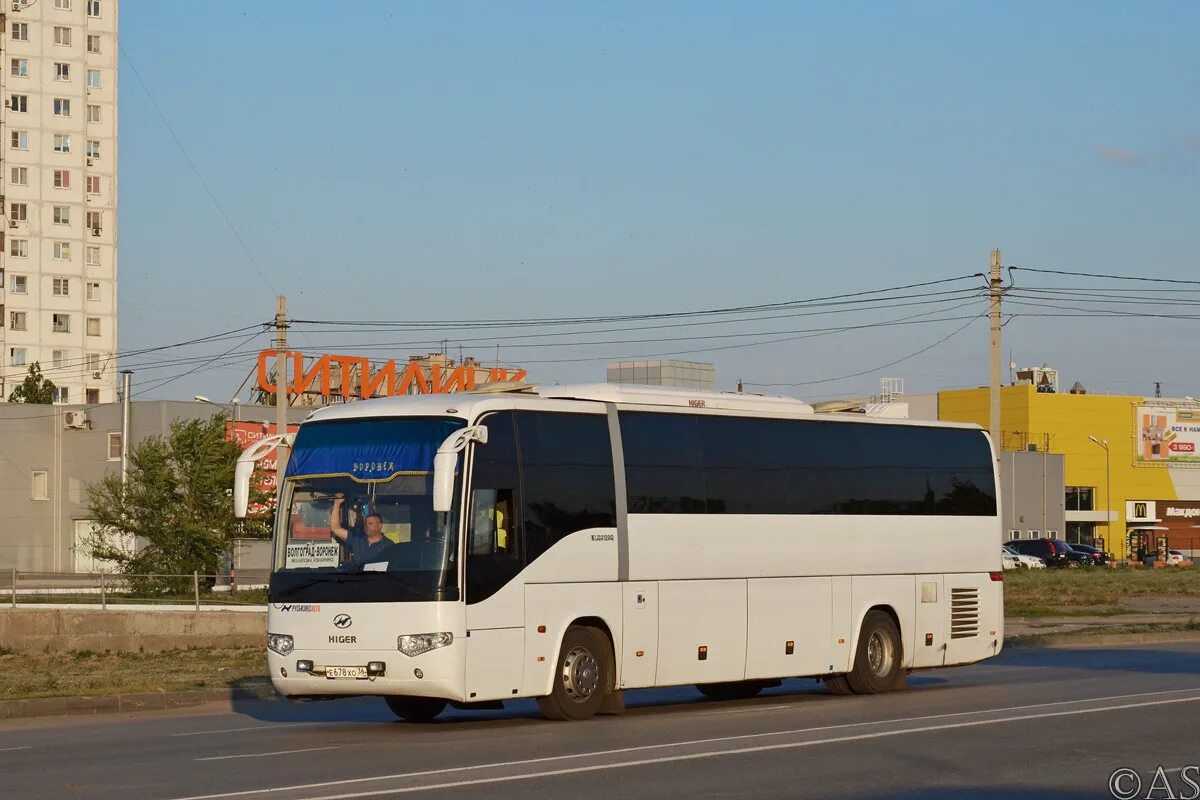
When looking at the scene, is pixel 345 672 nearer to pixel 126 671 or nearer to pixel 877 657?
pixel 877 657

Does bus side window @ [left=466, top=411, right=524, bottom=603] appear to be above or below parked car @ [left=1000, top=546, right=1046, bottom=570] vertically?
above

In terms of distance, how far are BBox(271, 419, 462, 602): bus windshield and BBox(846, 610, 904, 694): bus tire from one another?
6.66m

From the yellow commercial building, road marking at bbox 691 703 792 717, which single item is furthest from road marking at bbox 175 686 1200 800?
the yellow commercial building

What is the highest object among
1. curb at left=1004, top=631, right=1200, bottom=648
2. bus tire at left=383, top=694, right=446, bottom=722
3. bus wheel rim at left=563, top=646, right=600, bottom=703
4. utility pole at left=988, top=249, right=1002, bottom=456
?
utility pole at left=988, top=249, right=1002, bottom=456

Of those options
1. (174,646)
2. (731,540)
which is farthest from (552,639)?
(174,646)

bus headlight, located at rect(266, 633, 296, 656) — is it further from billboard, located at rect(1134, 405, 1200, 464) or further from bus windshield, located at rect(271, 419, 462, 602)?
billboard, located at rect(1134, 405, 1200, 464)

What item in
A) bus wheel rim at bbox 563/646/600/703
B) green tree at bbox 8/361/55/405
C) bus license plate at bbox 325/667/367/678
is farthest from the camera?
green tree at bbox 8/361/55/405

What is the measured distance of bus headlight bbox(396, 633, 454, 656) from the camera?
53.7 feet

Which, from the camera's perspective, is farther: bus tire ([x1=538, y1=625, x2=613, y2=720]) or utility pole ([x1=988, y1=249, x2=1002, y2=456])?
utility pole ([x1=988, y1=249, x2=1002, y2=456])

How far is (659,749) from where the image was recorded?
14.4 m

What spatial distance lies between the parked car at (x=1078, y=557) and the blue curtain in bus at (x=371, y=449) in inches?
2600

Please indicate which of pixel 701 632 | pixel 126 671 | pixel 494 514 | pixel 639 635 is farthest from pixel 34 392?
pixel 494 514

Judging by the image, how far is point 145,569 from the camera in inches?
1886

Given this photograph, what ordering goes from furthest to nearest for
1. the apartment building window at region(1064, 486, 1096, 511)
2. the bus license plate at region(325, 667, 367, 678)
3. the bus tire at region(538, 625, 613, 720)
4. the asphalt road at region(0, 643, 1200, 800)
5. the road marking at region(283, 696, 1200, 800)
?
the apartment building window at region(1064, 486, 1096, 511)
the bus tire at region(538, 625, 613, 720)
the bus license plate at region(325, 667, 367, 678)
the asphalt road at region(0, 643, 1200, 800)
the road marking at region(283, 696, 1200, 800)
